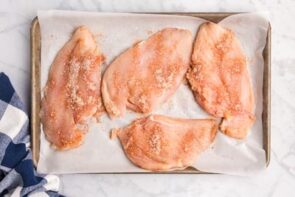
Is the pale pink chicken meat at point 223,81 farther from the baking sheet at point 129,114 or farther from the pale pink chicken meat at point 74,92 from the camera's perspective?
the pale pink chicken meat at point 74,92

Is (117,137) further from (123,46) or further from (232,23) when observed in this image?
(232,23)

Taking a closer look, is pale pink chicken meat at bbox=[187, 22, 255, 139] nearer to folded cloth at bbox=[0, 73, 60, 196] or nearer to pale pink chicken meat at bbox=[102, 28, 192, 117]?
pale pink chicken meat at bbox=[102, 28, 192, 117]

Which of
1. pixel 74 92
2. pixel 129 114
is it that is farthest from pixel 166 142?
pixel 74 92

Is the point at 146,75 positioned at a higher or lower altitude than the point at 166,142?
higher

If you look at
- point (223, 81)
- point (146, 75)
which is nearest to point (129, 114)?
point (146, 75)

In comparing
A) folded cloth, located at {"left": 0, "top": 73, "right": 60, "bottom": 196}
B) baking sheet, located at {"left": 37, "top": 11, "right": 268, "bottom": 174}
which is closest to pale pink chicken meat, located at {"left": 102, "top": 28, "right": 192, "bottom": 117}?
baking sheet, located at {"left": 37, "top": 11, "right": 268, "bottom": 174}

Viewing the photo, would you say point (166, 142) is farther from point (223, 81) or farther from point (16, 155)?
point (16, 155)
